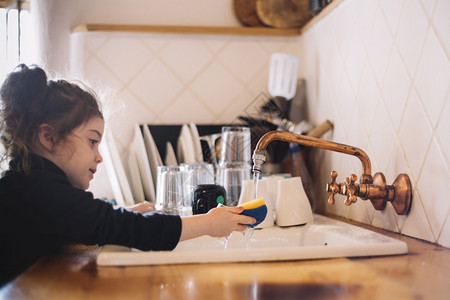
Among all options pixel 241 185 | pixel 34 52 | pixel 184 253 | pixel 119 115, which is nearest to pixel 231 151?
pixel 241 185

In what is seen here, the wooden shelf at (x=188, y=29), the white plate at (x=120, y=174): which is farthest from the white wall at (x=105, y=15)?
the white plate at (x=120, y=174)

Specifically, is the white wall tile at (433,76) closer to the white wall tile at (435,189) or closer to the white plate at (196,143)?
the white wall tile at (435,189)

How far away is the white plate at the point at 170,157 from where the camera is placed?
6.26 feet

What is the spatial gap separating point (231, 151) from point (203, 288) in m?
0.93

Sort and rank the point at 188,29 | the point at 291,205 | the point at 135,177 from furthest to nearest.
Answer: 1. the point at 188,29
2. the point at 135,177
3. the point at 291,205

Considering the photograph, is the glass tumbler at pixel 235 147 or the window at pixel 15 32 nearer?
the glass tumbler at pixel 235 147

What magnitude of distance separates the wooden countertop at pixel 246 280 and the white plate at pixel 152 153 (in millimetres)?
986

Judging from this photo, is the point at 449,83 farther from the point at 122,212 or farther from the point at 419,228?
the point at 122,212

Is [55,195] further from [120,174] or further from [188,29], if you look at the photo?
[188,29]

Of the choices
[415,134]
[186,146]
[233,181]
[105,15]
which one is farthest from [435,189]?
[105,15]

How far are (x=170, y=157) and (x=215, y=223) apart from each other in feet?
3.24

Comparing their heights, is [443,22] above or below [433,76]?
above

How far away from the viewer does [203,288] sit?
69cm

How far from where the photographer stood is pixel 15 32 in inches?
76.7
